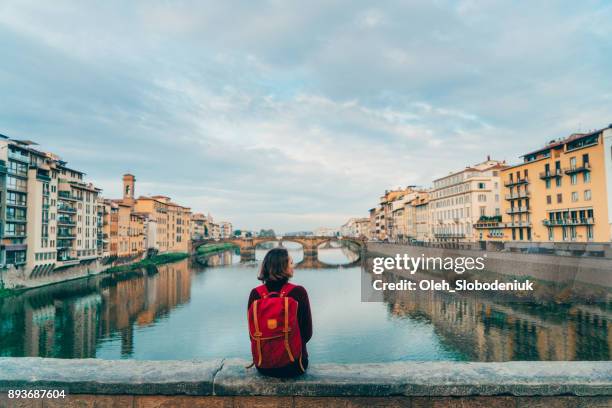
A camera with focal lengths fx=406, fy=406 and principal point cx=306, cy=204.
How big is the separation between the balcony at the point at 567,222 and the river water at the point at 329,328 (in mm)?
14980

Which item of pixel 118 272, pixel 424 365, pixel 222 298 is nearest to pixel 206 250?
pixel 118 272

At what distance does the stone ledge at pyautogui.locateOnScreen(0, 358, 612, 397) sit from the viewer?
3367mm

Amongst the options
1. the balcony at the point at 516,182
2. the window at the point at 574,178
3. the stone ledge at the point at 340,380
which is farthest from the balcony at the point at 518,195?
the stone ledge at the point at 340,380

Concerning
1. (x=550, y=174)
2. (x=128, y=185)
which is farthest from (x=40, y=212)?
(x=550, y=174)

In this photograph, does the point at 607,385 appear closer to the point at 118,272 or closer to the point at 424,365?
the point at 424,365

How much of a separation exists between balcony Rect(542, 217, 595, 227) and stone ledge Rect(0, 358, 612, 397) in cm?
4800

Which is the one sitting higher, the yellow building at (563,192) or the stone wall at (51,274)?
the yellow building at (563,192)

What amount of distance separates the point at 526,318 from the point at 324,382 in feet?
106

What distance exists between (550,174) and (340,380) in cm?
5496

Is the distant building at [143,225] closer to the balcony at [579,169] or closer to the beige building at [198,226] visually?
the beige building at [198,226]

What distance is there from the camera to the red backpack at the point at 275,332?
335 cm

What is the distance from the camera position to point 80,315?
115 feet

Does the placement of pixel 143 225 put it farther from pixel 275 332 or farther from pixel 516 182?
pixel 275 332

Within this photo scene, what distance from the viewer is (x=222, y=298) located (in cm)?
4491
